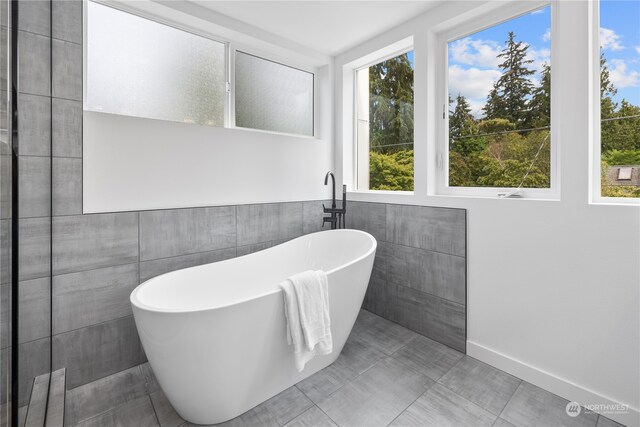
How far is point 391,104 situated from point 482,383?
2301 mm

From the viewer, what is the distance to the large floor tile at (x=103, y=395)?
1.65 meters

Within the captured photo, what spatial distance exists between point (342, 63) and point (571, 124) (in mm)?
2025

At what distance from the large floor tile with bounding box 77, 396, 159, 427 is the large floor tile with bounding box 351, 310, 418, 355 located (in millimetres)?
1405

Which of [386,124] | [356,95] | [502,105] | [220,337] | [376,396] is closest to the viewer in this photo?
[220,337]

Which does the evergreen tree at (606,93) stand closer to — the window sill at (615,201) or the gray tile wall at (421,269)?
the window sill at (615,201)

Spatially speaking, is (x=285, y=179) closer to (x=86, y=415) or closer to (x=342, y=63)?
(x=342, y=63)

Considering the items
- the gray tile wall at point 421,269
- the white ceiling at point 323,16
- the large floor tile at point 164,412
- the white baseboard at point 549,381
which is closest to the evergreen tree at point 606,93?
the gray tile wall at point 421,269

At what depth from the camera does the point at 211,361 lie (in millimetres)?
1401

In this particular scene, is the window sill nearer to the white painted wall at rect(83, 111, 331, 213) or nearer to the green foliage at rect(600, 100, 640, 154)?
the green foliage at rect(600, 100, 640, 154)

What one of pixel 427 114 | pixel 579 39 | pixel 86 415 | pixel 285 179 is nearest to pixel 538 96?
pixel 579 39

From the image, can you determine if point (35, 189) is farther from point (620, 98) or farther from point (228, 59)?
point (620, 98)

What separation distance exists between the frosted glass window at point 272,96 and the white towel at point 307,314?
5.34 ft

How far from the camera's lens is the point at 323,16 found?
7.82 feet

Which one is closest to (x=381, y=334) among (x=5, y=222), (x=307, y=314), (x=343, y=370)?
(x=343, y=370)
